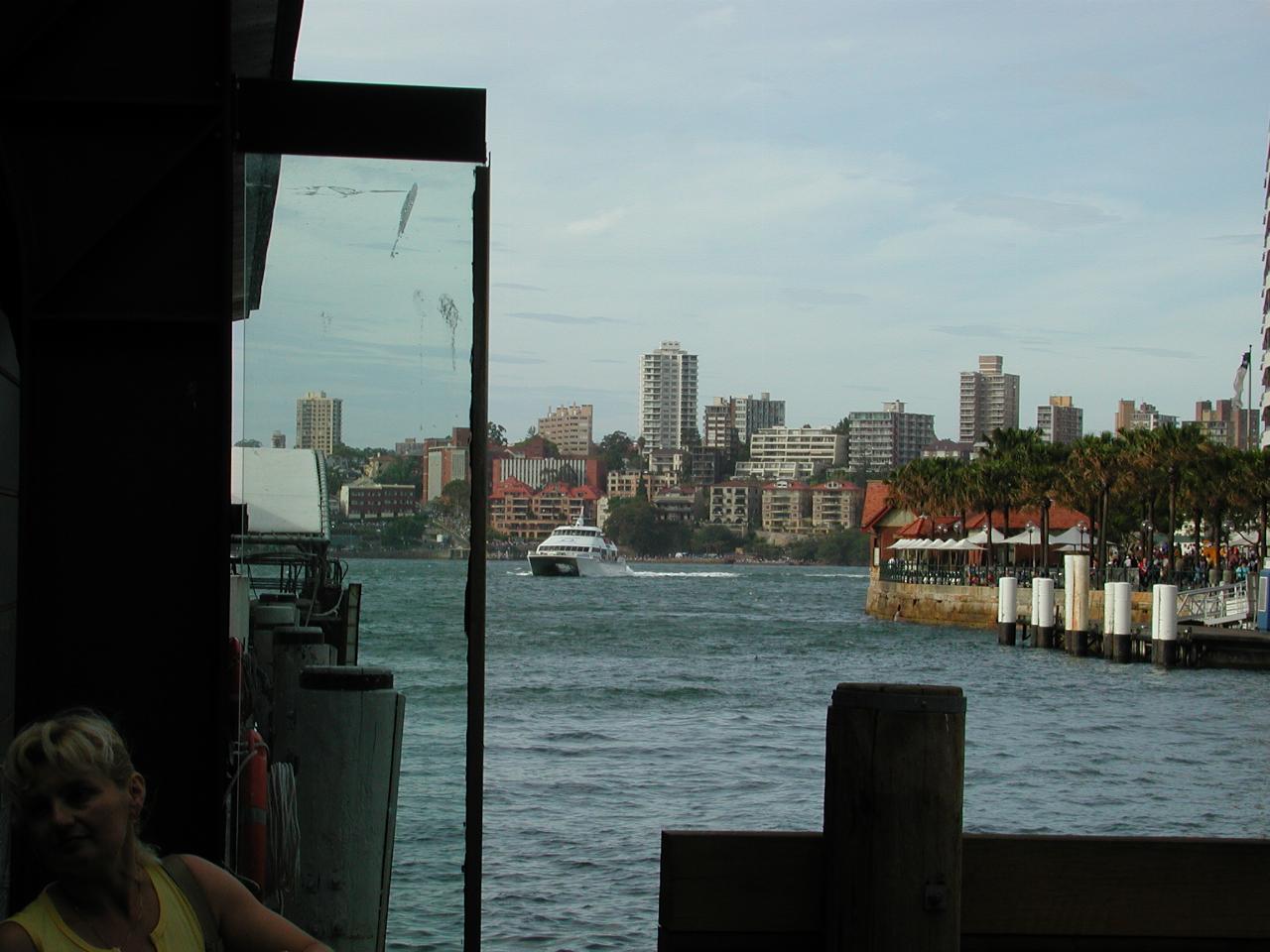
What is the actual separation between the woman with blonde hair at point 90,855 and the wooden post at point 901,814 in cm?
155

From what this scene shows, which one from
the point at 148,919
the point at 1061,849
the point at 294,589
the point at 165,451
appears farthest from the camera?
the point at 294,589

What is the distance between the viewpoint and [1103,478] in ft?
248

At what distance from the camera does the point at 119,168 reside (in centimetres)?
532

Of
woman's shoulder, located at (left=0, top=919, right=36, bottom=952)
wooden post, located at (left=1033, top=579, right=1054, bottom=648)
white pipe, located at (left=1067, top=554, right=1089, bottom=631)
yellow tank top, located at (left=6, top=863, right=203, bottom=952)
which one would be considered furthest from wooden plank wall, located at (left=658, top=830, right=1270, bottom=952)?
wooden post, located at (left=1033, top=579, right=1054, bottom=648)

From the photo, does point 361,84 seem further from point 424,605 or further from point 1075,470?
point 1075,470

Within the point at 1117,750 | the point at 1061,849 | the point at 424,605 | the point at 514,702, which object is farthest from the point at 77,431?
the point at 514,702

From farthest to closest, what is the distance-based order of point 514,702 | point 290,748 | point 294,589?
point 514,702, point 294,589, point 290,748

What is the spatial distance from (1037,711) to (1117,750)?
7224mm

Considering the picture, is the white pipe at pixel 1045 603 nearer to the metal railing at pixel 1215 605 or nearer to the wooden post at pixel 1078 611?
the wooden post at pixel 1078 611

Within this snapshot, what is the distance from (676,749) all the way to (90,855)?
27755 mm

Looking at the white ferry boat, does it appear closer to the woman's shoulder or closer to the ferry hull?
the ferry hull

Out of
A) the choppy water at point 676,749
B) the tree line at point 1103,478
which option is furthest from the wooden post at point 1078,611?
the tree line at point 1103,478

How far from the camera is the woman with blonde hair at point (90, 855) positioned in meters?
3.05

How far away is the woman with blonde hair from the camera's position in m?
3.05
